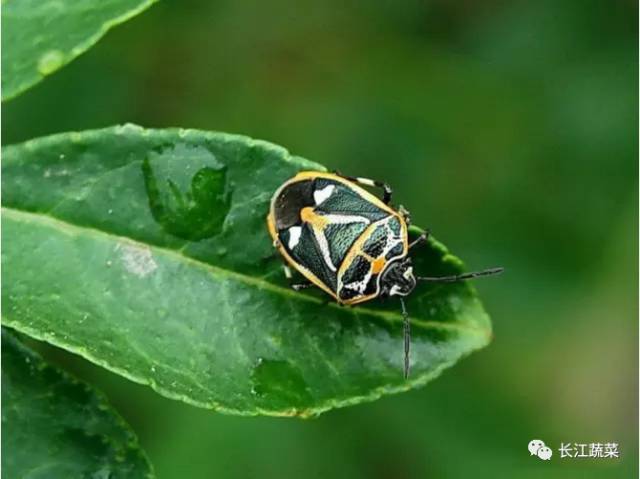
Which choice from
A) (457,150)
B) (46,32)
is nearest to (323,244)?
(46,32)

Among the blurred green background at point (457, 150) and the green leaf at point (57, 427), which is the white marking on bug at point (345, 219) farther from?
the blurred green background at point (457, 150)

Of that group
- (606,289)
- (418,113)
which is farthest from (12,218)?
(606,289)

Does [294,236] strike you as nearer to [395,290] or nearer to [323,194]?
[323,194]

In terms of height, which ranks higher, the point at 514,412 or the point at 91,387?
the point at 91,387

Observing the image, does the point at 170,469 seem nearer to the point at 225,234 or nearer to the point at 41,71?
the point at 225,234

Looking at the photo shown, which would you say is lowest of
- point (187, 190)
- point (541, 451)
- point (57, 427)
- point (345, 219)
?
point (541, 451)

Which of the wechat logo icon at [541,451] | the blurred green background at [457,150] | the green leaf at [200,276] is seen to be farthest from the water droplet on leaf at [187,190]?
the wechat logo icon at [541,451]
